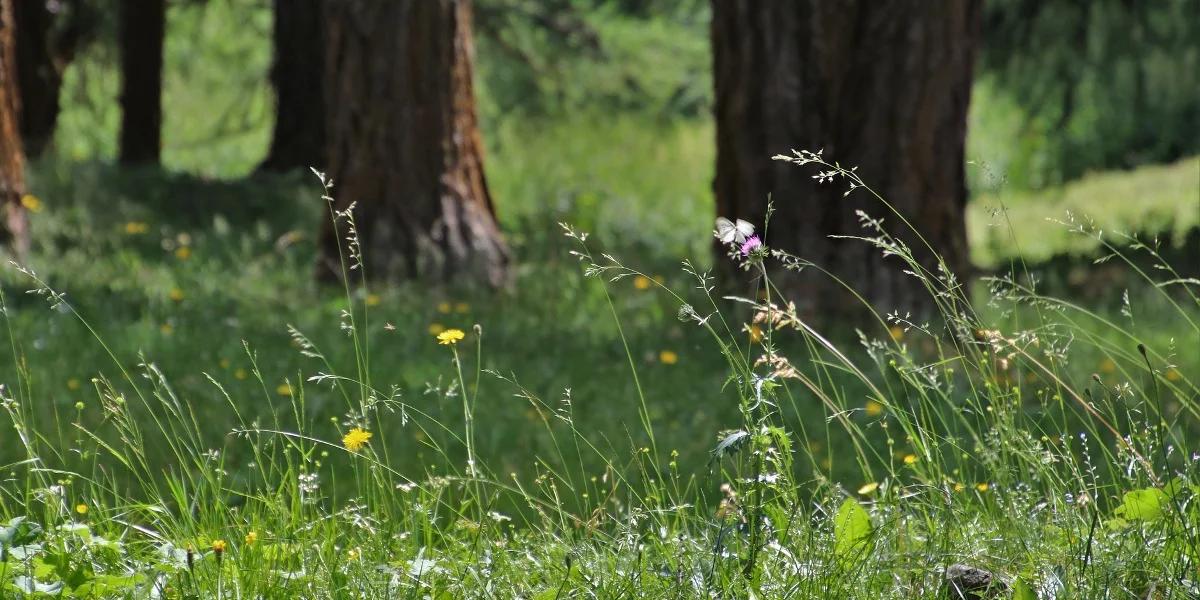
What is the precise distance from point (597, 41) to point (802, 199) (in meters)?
6.72

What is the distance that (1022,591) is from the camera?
2.39 metres

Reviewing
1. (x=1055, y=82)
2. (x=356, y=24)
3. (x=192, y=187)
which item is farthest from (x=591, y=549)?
(x=1055, y=82)

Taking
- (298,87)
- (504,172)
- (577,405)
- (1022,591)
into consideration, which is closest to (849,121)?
(577,405)

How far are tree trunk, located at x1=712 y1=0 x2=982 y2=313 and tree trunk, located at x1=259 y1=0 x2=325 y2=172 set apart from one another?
5407mm

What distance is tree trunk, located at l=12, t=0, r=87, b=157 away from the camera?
12268 mm

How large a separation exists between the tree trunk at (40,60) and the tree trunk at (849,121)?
7.75 m

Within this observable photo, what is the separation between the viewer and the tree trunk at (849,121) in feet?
21.3

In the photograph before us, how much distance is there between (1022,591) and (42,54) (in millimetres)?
11892

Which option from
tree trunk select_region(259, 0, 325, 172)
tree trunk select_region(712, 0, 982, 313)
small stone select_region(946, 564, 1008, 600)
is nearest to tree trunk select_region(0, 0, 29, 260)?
tree trunk select_region(259, 0, 325, 172)

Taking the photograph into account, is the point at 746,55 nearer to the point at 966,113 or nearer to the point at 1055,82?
the point at 966,113

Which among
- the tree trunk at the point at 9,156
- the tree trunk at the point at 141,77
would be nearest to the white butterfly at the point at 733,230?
the tree trunk at the point at 9,156

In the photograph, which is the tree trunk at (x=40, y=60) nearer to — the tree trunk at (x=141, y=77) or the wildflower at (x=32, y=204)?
the tree trunk at (x=141, y=77)

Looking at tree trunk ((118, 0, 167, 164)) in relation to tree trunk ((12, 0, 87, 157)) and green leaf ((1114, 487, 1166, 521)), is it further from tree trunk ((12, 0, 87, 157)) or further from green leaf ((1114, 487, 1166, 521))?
green leaf ((1114, 487, 1166, 521))

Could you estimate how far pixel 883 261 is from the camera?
6.67m
